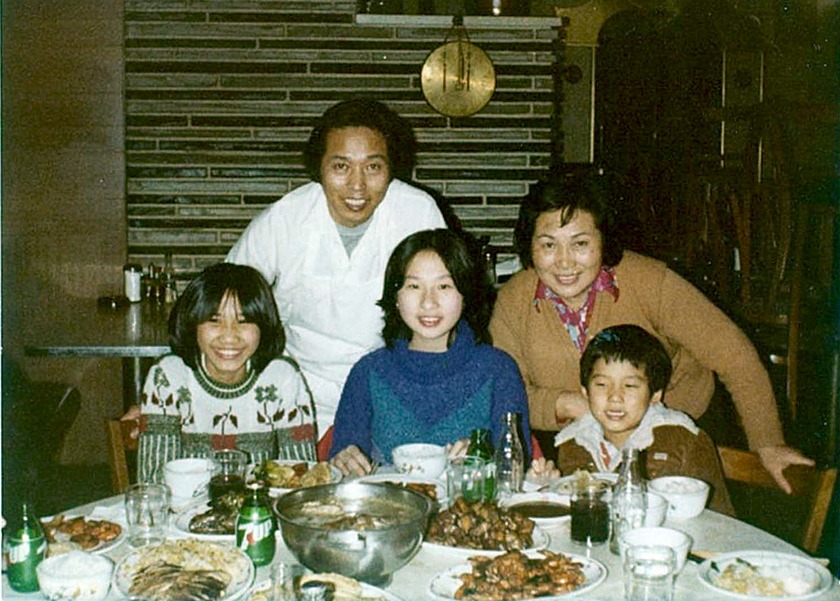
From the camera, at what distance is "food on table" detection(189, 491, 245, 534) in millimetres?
1850

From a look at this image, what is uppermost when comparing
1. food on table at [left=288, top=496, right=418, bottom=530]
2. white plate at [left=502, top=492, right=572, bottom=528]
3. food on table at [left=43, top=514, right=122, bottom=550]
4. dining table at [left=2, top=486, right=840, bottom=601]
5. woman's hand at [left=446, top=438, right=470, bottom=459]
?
food on table at [left=288, top=496, right=418, bottom=530]

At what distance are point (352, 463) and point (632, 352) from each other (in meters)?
0.82

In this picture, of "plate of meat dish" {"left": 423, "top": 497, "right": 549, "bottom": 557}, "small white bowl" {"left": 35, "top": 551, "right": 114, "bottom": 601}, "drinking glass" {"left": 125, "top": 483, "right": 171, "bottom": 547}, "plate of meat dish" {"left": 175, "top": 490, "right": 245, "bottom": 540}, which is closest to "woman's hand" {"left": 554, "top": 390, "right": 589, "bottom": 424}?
"plate of meat dish" {"left": 423, "top": 497, "right": 549, "bottom": 557}

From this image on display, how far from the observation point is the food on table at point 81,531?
178 cm

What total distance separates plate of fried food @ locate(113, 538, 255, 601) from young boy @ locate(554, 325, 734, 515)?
1.10 metres

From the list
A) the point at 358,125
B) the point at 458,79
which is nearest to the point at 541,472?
the point at 358,125

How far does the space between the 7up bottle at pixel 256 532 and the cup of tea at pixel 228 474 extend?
0.24 m

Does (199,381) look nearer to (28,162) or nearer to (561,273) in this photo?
(561,273)

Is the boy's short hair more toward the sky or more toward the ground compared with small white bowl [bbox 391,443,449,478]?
more toward the sky

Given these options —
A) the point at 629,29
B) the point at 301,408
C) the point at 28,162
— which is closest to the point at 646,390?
the point at 301,408

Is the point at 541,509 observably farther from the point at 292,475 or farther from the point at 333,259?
the point at 333,259

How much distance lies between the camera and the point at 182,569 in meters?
1.60

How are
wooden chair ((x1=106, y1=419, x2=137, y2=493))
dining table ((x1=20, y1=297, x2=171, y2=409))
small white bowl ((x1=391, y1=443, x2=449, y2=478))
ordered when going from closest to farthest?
small white bowl ((x1=391, y1=443, x2=449, y2=478)) → wooden chair ((x1=106, y1=419, x2=137, y2=493)) → dining table ((x1=20, y1=297, x2=171, y2=409))

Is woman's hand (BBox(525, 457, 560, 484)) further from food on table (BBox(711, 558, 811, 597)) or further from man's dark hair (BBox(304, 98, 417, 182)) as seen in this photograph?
man's dark hair (BBox(304, 98, 417, 182))
